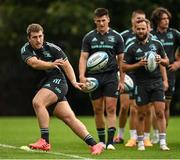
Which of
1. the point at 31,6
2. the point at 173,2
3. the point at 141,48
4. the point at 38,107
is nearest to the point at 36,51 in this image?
the point at 38,107

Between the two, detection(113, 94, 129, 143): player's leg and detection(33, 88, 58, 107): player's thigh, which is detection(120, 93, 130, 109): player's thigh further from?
detection(33, 88, 58, 107): player's thigh

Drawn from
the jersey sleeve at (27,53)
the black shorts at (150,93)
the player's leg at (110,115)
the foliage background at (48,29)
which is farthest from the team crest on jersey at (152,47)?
the foliage background at (48,29)

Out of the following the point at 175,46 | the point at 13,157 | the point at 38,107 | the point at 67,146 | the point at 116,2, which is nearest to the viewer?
the point at 13,157

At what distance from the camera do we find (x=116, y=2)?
33.9 metres

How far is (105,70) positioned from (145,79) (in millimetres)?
699

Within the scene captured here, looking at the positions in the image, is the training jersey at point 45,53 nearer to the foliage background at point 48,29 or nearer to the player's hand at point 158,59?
the player's hand at point 158,59

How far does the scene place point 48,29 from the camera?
32906 mm

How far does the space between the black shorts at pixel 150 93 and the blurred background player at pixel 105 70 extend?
37 centimetres

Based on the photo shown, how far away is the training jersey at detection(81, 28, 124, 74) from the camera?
13969 mm

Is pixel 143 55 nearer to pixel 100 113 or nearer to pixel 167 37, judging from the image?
pixel 100 113

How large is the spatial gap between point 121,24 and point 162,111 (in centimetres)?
2042

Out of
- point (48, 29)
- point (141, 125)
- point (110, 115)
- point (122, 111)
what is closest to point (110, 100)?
point (110, 115)

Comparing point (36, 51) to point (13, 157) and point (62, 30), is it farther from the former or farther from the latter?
point (62, 30)

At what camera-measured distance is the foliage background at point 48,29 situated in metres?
32.1
